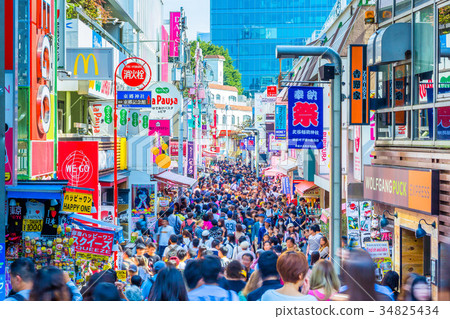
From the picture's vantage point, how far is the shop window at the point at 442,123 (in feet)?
33.7

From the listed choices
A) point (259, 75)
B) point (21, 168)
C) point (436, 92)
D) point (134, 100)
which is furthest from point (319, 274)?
point (259, 75)

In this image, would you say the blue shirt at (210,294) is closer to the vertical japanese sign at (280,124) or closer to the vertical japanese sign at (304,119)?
the vertical japanese sign at (304,119)

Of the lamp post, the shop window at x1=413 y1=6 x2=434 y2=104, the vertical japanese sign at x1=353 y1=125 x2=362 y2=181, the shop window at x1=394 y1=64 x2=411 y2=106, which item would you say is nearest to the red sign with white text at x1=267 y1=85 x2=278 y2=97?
the vertical japanese sign at x1=353 y1=125 x2=362 y2=181

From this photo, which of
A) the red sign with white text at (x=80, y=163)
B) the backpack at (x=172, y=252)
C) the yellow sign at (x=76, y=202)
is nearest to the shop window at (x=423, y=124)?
the backpack at (x=172, y=252)

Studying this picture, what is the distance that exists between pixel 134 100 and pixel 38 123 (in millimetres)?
6139

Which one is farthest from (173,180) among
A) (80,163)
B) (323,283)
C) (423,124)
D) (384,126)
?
(323,283)

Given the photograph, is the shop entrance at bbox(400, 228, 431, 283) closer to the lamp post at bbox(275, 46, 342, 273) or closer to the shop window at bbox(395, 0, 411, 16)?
the lamp post at bbox(275, 46, 342, 273)

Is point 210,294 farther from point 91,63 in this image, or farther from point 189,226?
point 91,63

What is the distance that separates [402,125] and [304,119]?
3728 millimetres

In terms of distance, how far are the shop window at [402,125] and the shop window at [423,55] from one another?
0.56m

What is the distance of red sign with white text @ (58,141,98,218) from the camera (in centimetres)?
1552

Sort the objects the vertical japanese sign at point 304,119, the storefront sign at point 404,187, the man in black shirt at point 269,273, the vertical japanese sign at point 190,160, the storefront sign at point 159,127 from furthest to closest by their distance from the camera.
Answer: the vertical japanese sign at point 190,160
the storefront sign at point 159,127
the vertical japanese sign at point 304,119
the storefront sign at point 404,187
the man in black shirt at point 269,273

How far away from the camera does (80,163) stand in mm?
15570

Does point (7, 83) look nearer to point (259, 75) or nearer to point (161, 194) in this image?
point (161, 194)
